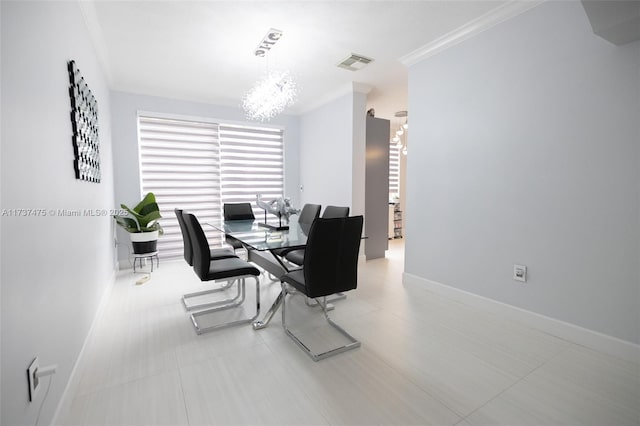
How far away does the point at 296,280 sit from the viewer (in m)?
2.18

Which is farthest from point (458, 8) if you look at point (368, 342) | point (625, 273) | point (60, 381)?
point (60, 381)

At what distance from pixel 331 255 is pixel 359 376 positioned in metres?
0.76

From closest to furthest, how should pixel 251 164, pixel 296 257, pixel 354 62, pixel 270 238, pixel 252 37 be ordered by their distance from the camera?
pixel 270 238 → pixel 252 37 → pixel 296 257 → pixel 354 62 → pixel 251 164

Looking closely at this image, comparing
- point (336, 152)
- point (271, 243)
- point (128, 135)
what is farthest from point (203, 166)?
point (271, 243)

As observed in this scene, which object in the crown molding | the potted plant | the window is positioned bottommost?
the potted plant

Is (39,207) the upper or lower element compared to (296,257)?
upper

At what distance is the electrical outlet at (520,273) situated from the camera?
8.07ft

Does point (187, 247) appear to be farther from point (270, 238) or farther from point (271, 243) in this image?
point (271, 243)

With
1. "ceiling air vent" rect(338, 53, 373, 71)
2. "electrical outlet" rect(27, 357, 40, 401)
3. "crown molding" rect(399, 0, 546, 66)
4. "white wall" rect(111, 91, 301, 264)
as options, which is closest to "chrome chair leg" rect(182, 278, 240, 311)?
"electrical outlet" rect(27, 357, 40, 401)

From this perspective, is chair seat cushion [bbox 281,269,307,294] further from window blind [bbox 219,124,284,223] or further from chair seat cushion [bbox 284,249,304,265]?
window blind [bbox 219,124,284,223]

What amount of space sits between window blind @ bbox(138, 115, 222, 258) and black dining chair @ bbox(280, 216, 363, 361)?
332cm

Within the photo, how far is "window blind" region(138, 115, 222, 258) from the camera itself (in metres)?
4.59

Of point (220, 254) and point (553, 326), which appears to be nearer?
point (553, 326)

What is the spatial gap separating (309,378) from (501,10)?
10.3ft
